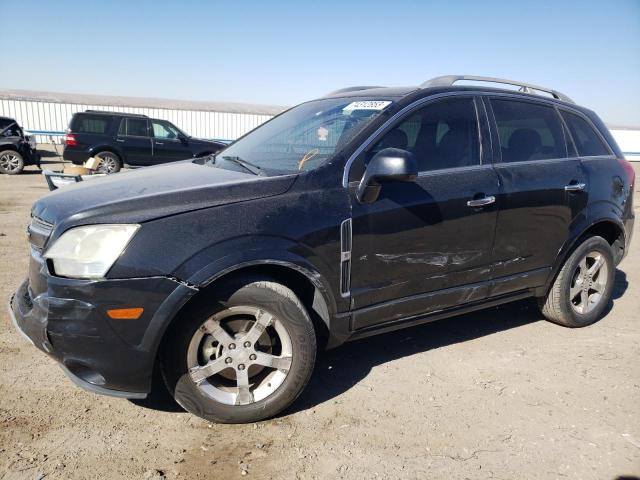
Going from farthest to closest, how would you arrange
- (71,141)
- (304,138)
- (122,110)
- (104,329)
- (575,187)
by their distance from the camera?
(122,110) < (71,141) < (575,187) < (304,138) < (104,329)

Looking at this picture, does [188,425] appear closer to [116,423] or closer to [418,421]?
[116,423]

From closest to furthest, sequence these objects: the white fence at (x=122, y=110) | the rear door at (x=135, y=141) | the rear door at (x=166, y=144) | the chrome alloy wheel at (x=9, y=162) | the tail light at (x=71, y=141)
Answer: the tail light at (x=71, y=141), the rear door at (x=135, y=141), the chrome alloy wheel at (x=9, y=162), the rear door at (x=166, y=144), the white fence at (x=122, y=110)

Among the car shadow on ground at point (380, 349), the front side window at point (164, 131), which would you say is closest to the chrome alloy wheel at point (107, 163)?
the front side window at point (164, 131)

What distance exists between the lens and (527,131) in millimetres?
3902

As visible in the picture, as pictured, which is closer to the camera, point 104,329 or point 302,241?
point 104,329

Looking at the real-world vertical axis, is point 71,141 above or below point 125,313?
below

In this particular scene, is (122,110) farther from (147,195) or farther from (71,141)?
(147,195)

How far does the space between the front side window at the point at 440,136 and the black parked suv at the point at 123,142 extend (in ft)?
37.0

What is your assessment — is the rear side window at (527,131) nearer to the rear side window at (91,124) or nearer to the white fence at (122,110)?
the rear side window at (91,124)

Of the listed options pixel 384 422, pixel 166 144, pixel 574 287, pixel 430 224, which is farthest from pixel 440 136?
pixel 166 144

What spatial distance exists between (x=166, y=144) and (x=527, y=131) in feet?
41.7

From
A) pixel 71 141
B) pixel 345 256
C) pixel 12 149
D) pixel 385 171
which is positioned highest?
pixel 385 171

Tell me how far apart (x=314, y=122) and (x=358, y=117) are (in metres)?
0.41

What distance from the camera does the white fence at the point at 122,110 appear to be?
26.9 m
